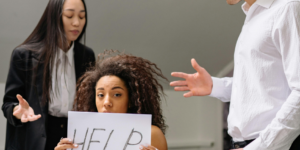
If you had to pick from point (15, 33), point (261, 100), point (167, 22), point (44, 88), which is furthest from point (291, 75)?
point (15, 33)

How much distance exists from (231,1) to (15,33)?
1.52 metres

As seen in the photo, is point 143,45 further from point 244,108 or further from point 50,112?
point 244,108

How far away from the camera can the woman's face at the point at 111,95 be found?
45.7 inches

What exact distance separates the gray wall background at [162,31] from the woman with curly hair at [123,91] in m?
0.84

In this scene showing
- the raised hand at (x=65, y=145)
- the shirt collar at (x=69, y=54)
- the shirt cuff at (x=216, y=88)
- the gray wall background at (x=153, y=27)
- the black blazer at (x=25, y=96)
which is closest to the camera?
the raised hand at (x=65, y=145)

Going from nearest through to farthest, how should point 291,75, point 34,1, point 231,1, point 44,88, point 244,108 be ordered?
point 291,75 < point 244,108 < point 231,1 < point 44,88 < point 34,1

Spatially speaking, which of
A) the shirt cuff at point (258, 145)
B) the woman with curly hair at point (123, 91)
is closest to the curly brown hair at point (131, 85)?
the woman with curly hair at point (123, 91)

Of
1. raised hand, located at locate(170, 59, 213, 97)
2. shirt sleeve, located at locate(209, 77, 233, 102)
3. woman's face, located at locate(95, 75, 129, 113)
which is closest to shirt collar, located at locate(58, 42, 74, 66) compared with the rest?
woman's face, located at locate(95, 75, 129, 113)

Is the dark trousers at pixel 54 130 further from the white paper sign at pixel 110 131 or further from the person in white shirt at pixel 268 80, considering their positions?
the person in white shirt at pixel 268 80

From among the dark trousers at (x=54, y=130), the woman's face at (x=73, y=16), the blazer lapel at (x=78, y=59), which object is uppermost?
the woman's face at (x=73, y=16)

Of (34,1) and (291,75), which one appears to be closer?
(291,75)

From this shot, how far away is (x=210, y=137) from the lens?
2934 mm

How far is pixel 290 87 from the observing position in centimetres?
85

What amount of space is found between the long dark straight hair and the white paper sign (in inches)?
18.0
